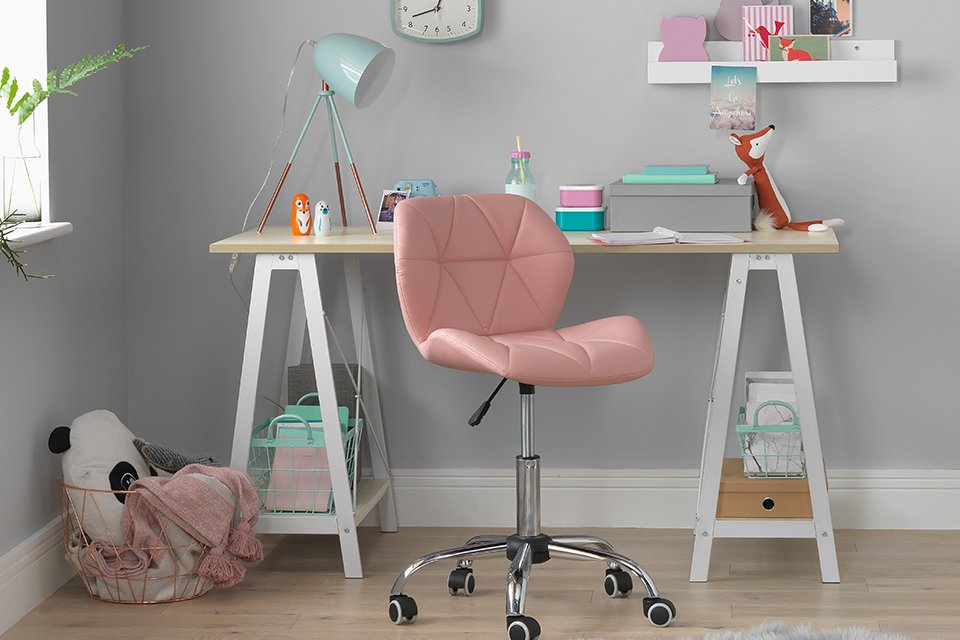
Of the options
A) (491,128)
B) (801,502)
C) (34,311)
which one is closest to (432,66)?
(491,128)

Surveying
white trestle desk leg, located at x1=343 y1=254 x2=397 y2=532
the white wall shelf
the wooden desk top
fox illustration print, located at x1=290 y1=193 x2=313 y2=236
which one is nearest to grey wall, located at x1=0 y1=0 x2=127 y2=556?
the wooden desk top

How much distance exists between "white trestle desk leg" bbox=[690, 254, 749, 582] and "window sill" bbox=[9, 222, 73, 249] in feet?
4.89

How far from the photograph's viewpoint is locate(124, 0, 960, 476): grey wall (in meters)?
3.12

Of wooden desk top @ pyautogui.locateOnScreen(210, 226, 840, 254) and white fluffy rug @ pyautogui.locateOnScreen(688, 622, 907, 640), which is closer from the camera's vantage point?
white fluffy rug @ pyautogui.locateOnScreen(688, 622, 907, 640)

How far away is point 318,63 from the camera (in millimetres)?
2945

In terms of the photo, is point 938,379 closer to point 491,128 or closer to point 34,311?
point 491,128

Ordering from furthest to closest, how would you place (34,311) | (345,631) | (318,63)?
(318,63) < (34,311) < (345,631)

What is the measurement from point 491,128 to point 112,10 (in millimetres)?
1010

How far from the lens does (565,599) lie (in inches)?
106

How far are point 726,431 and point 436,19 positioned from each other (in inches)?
49.9

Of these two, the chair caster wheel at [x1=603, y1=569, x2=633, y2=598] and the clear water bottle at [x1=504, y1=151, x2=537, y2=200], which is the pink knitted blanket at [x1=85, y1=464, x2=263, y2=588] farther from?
the clear water bottle at [x1=504, y1=151, x2=537, y2=200]

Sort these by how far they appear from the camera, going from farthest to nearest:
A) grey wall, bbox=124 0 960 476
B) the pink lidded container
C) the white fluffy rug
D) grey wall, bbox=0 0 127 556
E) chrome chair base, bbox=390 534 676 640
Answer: grey wall, bbox=124 0 960 476
the pink lidded container
grey wall, bbox=0 0 127 556
chrome chair base, bbox=390 534 676 640
the white fluffy rug

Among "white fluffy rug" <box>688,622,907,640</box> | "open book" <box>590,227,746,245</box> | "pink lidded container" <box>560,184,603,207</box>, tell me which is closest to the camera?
"white fluffy rug" <box>688,622,907,640</box>

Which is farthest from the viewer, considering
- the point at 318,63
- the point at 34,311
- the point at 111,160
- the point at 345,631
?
the point at 111,160
